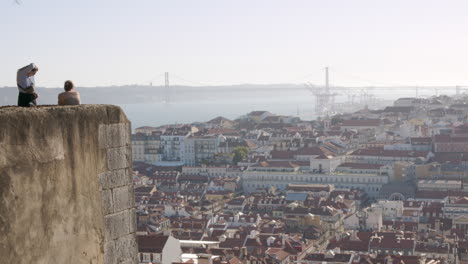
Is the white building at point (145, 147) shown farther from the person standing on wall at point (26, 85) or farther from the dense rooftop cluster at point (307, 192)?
the person standing on wall at point (26, 85)

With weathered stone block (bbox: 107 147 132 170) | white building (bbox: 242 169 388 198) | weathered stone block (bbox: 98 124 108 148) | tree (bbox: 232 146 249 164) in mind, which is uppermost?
weathered stone block (bbox: 98 124 108 148)

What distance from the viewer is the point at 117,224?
114 inches

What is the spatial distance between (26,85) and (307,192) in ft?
104

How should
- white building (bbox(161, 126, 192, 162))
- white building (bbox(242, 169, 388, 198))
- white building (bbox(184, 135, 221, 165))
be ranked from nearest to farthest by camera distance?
white building (bbox(242, 169, 388, 198))
white building (bbox(184, 135, 221, 165))
white building (bbox(161, 126, 192, 162))

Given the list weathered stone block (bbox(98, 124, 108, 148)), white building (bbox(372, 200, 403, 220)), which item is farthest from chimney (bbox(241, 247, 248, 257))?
weathered stone block (bbox(98, 124, 108, 148))

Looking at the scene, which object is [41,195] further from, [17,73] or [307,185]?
[307,185]

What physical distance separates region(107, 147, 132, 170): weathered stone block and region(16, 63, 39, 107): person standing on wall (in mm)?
292

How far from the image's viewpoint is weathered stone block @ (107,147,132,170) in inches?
113

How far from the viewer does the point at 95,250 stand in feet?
9.21

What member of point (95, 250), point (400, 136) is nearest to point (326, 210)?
point (400, 136)

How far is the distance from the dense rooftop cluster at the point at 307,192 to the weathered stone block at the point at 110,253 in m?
16.1

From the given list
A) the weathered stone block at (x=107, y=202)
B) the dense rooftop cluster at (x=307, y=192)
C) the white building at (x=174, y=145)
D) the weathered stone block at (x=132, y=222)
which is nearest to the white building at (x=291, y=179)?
the dense rooftop cluster at (x=307, y=192)

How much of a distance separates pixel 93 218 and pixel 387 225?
84.0 ft

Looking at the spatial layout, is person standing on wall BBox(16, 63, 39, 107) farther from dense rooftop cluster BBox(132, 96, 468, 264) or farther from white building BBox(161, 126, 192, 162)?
white building BBox(161, 126, 192, 162)
